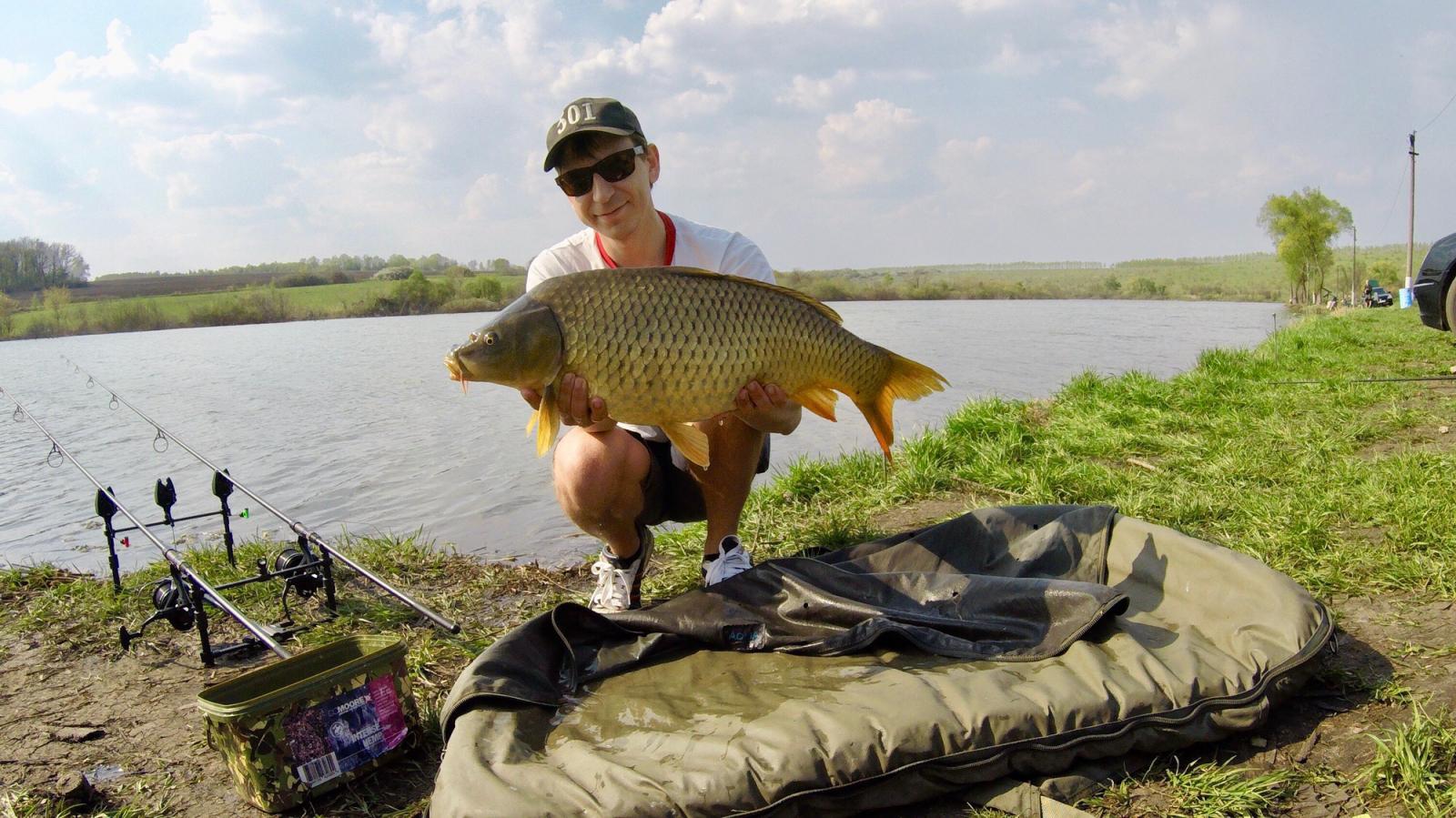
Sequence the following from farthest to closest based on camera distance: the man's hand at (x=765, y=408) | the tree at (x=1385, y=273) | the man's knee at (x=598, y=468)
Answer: the tree at (x=1385, y=273), the man's knee at (x=598, y=468), the man's hand at (x=765, y=408)

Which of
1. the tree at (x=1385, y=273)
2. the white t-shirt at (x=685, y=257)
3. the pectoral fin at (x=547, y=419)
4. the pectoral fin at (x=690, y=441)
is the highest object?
the tree at (x=1385, y=273)

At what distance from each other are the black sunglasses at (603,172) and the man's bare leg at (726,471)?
29.7 inches

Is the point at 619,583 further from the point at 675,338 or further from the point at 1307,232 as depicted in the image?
the point at 1307,232

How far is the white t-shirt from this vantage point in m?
2.58

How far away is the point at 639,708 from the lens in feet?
5.47

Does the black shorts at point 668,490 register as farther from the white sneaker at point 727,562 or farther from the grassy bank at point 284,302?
the grassy bank at point 284,302

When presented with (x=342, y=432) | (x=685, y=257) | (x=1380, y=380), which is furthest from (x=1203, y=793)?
(x=342, y=432)

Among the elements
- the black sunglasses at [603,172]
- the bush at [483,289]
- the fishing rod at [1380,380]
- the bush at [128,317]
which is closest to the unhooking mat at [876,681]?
the black sunglasses at [603,172]

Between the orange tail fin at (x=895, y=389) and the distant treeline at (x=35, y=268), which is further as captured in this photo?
the distant treeline at (x=35, y=268)

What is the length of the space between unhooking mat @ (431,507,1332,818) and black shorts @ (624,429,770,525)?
543 millimetres

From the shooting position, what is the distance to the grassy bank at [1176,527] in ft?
4.58

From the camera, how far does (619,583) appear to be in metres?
2.45

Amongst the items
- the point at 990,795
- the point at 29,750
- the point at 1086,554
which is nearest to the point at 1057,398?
the point at 1086,554

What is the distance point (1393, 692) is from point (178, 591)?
8.98 feet
